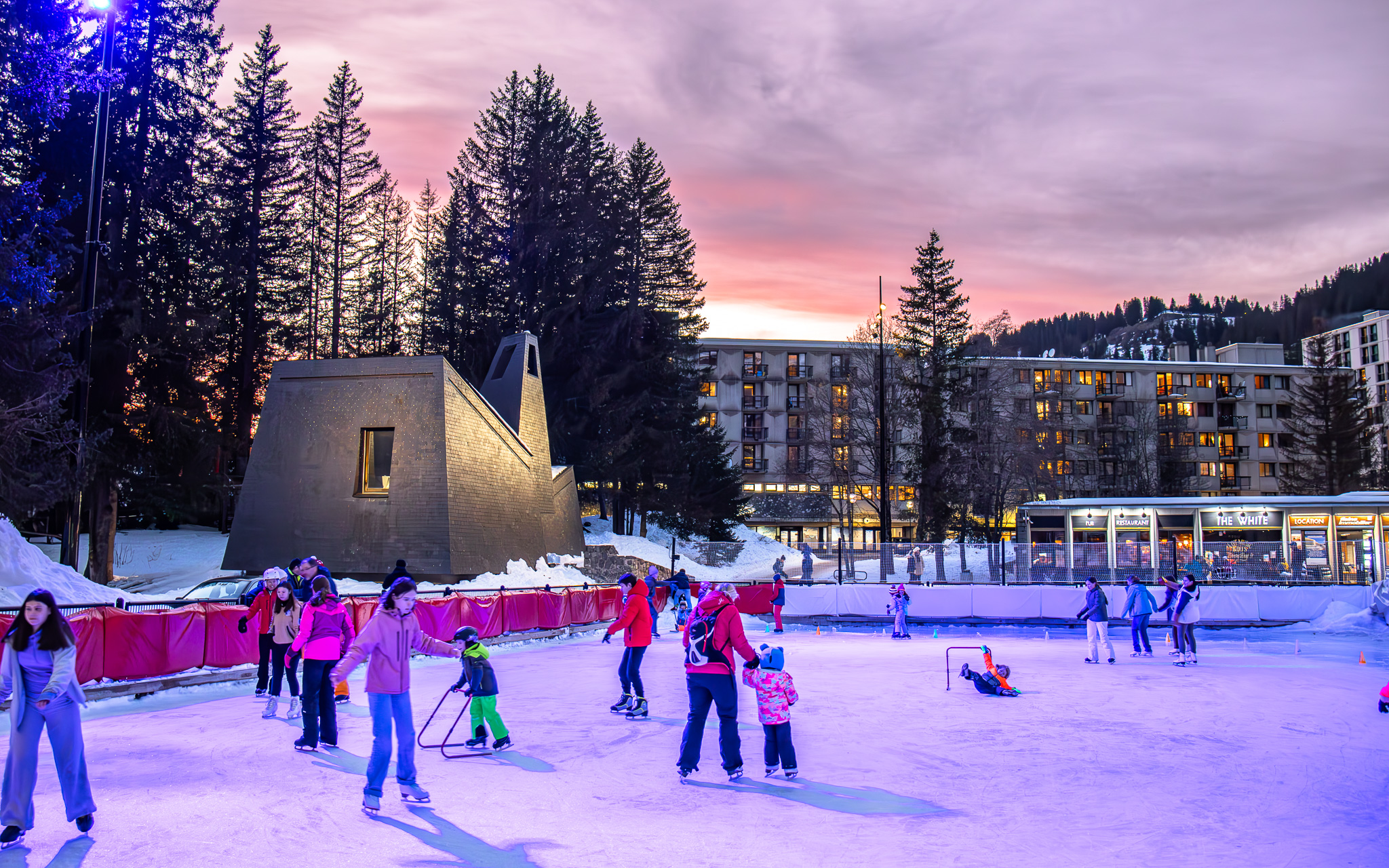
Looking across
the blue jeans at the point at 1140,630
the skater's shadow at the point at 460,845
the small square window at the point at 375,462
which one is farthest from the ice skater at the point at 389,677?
the small square window at the point at 375,462

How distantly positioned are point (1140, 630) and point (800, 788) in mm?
13942

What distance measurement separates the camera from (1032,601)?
29.4 meters

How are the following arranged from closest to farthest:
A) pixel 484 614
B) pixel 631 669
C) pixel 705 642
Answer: pixel 705 642
pixel 631 669
pixel 484 614

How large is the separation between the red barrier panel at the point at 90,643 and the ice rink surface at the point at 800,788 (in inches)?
19.2

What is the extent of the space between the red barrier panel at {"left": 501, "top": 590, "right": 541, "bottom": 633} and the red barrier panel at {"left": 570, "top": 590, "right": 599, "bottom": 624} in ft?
5.86

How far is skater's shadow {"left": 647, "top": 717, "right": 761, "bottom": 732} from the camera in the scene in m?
10.3

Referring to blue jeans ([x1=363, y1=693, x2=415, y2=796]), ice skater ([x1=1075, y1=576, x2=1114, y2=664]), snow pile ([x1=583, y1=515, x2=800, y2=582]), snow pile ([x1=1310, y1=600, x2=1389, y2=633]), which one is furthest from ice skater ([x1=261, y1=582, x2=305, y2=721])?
snow pile ([x1=1310, y1=600, x2=1389, y2=633])

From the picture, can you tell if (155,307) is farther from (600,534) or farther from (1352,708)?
(1352,708)

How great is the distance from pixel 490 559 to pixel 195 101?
26.0m

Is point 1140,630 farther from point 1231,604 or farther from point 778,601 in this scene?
point 1231,604

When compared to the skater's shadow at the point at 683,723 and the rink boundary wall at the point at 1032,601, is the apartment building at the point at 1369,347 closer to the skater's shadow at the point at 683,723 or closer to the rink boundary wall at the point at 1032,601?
the rink boundary wall at the point at 1032,601

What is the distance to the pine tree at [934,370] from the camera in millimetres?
49906

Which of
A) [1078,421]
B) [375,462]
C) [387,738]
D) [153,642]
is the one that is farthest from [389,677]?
[1078,421]

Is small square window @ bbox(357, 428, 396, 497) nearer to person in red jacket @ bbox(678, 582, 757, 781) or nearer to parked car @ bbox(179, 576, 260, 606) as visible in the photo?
parked car @ bbox(179, 576, 260, 606)
